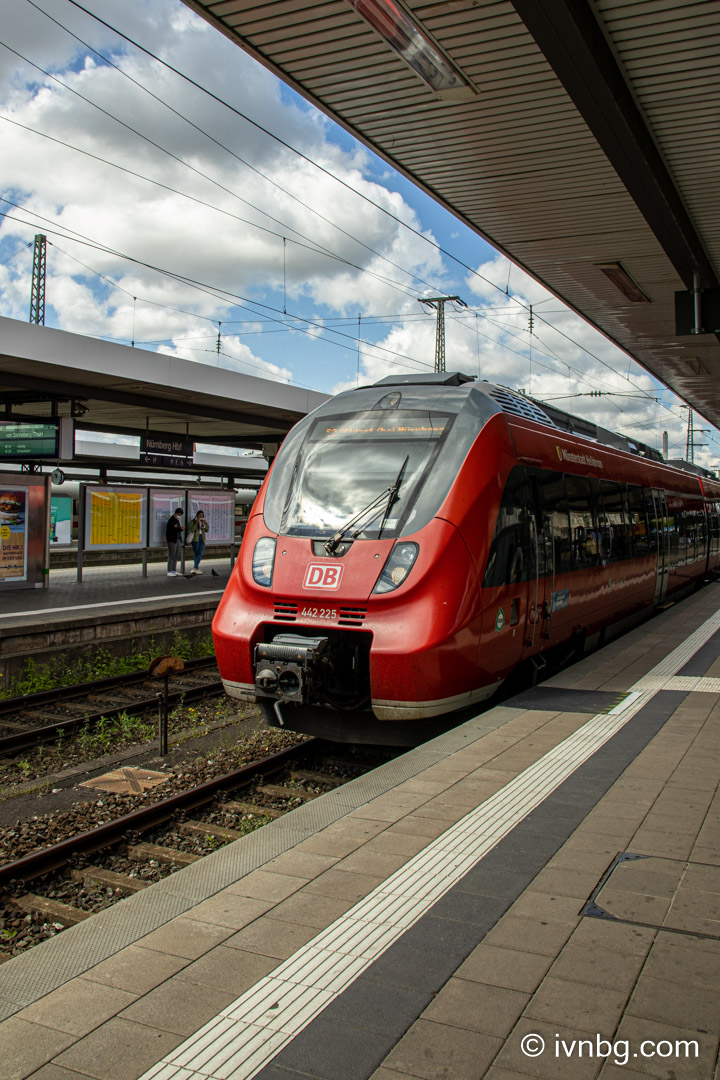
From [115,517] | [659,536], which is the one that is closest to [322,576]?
[659,536]

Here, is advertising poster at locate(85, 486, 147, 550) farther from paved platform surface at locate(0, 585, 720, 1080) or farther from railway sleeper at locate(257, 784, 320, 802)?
paved platform surface at locate(0, 585, 720, 1080)

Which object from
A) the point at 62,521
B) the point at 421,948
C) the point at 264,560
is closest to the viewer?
the point at 421,948

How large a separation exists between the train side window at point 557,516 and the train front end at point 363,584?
1.27 m

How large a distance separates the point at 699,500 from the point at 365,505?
1474 cm

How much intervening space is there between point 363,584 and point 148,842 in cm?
227

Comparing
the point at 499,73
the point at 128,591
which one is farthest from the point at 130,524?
the point at 499,73

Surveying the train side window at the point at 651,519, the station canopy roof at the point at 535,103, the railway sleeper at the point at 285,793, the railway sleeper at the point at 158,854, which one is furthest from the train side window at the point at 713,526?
the railway sleeper at the point at 158,854

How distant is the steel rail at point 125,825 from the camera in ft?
16.4

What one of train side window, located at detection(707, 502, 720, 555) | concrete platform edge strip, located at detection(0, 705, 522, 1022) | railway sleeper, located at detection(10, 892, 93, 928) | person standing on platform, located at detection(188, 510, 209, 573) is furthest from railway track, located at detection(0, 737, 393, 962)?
train side window, located at detection(707, 502, 720, 555)

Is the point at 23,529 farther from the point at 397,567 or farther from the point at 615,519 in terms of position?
A: the point at 397,567

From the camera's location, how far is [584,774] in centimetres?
481

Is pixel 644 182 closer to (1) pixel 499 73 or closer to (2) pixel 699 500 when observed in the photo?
(1) pixel 499 73

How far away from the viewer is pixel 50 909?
463cm

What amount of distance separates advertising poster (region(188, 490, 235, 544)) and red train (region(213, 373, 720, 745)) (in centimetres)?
1090
